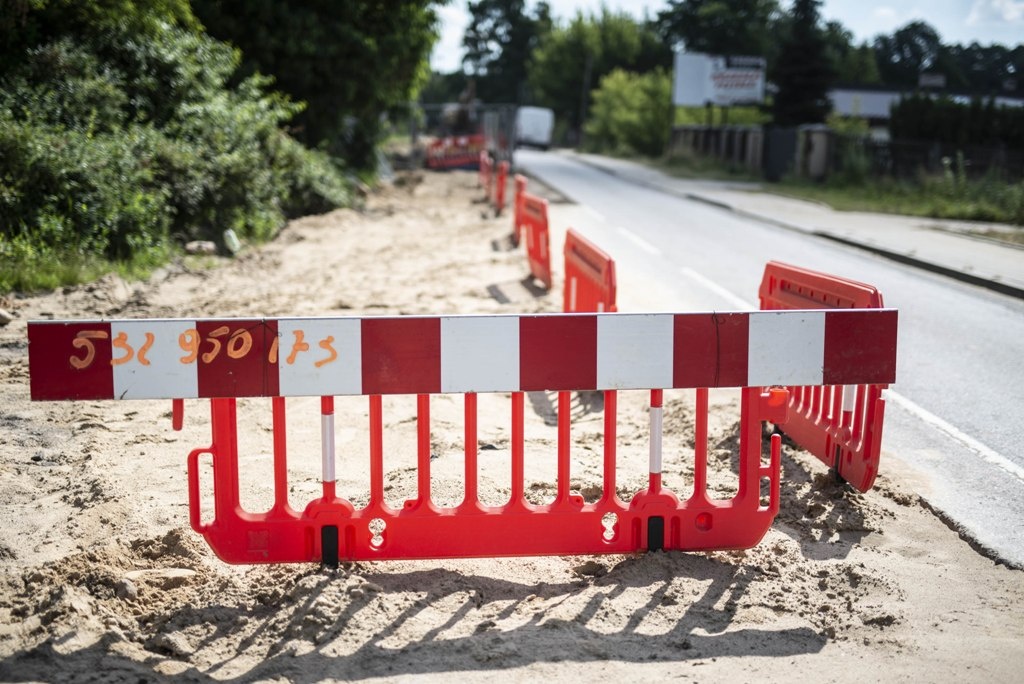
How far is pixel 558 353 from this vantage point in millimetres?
4398

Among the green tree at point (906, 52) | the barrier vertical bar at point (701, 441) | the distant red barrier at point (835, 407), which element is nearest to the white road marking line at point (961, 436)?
the distant red barrier at point (835, 407)

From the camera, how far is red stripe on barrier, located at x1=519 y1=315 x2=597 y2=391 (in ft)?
14.3

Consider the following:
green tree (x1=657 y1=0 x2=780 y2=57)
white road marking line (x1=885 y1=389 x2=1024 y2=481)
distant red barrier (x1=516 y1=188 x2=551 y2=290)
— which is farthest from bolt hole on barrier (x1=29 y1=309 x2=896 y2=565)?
green tree (x1=657 y1=0 x2=780 y2=57)

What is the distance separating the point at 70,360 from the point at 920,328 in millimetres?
8651

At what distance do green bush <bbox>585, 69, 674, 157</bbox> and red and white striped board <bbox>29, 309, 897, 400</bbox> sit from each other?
5114 centimetres

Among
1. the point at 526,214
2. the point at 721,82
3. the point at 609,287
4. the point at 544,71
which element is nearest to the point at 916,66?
the point at 544,71

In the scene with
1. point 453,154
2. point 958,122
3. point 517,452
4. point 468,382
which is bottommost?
point 517,452

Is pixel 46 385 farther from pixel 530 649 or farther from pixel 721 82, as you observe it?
pixel 721 82

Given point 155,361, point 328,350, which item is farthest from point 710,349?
point 155,361

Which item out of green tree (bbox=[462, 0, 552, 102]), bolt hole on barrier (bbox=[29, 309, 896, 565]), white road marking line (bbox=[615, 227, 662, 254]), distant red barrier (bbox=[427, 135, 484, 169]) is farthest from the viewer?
green tree (bbox=[462, 0, 552, 102])

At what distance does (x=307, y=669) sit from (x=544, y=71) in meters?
97.7

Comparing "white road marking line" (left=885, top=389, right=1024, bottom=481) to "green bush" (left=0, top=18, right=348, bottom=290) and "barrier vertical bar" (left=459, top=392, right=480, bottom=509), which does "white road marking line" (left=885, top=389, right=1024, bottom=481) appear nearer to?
"barrier vertical bar" (left=459, top=392, right=480, bottom=509)

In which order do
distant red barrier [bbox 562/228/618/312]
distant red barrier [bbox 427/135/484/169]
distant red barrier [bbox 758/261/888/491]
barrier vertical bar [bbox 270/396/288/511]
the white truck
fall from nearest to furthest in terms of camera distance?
1. barrier vertical bar [bbox 270/396/288/511]
2. distant red barrier [bbox 758/261/888/491]
3. distant red barrier [bbox 562/228/618/312]
4. distant red barrier [bbox 427/135/484/169]
5. the white truck

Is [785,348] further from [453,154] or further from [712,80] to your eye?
[712,80]
